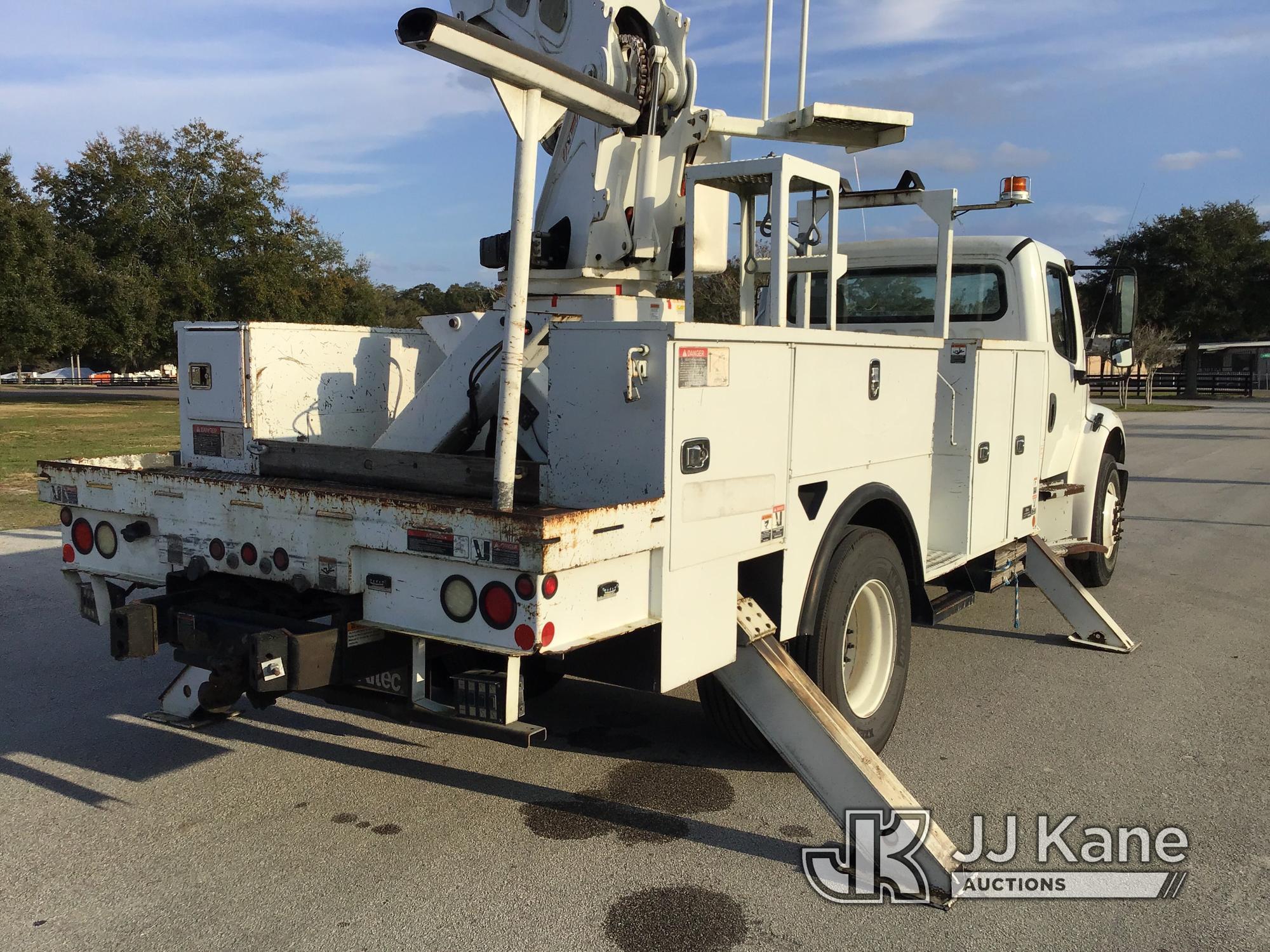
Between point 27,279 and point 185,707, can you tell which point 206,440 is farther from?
point 27,279

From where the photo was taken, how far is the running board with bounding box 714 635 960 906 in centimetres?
369

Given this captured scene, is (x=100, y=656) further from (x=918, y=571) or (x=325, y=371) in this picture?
(x=918, y=571)

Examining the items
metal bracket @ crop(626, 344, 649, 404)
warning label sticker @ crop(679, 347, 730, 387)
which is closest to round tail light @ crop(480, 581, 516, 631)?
metal bracket @ crop(626, 344, 649, 404)

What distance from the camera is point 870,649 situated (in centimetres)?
482

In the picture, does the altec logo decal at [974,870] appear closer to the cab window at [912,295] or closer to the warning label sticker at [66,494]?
the warning label sticker at [66,494]

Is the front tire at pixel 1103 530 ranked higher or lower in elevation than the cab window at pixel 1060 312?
lower

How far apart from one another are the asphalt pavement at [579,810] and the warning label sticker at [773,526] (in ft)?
3.78

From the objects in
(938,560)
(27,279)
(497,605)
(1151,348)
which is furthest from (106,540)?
(1151,348)

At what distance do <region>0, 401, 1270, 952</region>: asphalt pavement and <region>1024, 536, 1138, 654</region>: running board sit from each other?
15cm

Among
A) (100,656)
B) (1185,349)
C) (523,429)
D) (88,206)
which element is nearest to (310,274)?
(88,206)

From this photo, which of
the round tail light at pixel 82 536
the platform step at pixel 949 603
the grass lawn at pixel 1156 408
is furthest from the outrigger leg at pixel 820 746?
the grass lawn at pixel 1156 408

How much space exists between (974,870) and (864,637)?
1274 millimetres

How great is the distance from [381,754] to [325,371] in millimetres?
1781

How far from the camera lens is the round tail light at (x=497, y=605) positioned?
10.2ft
